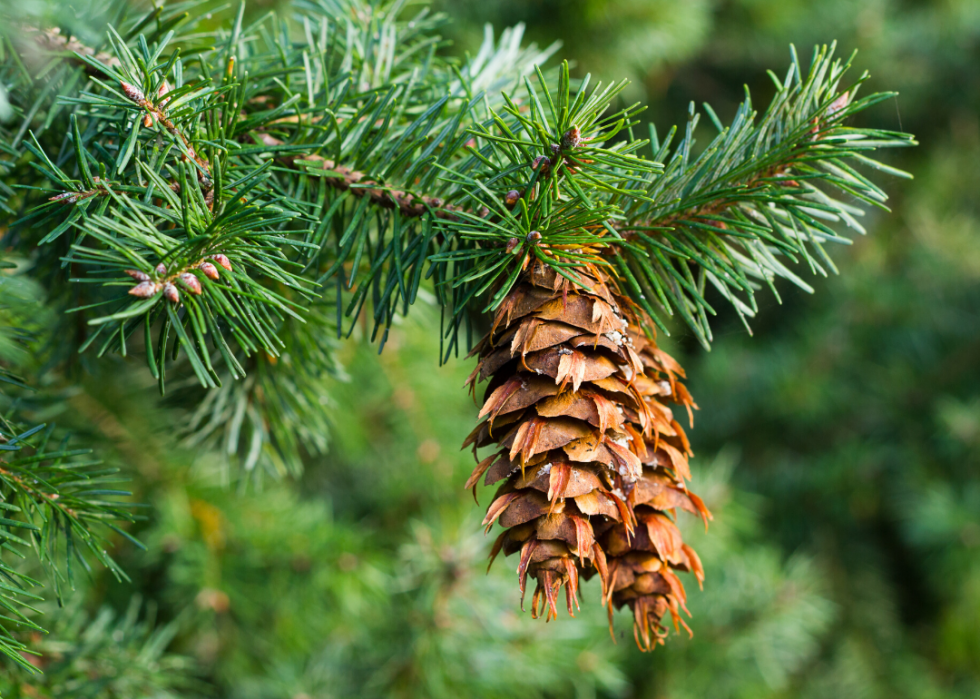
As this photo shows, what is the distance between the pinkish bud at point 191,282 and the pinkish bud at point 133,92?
8 centimetres

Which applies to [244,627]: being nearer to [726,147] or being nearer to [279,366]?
[279,366]

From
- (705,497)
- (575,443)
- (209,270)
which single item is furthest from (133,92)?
(705,497)

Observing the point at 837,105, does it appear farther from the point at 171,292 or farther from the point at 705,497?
the point at 705,497

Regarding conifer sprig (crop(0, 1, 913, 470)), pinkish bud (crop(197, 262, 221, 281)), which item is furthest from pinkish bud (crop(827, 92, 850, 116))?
pinkish bud (crop(197, 262, 221, 281))

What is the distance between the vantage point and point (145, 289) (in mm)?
215

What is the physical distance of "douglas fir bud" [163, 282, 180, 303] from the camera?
218 mm

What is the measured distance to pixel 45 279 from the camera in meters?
0.37

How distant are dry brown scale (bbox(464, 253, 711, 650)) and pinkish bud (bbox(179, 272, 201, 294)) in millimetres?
117

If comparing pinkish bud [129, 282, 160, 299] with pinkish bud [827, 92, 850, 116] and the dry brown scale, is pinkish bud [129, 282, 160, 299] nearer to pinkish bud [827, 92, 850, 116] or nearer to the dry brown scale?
the dry brown scale

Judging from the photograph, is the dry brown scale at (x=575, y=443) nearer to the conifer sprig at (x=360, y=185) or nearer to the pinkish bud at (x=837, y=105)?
the conifer sprig at (x=360, y=185)

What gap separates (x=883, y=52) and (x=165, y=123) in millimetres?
1348

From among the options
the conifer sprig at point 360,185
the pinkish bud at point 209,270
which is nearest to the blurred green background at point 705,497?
the conifer sprig at point 360,185

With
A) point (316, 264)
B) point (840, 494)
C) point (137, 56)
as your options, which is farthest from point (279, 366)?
point (840, 494)

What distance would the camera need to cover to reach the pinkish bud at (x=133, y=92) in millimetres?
241
